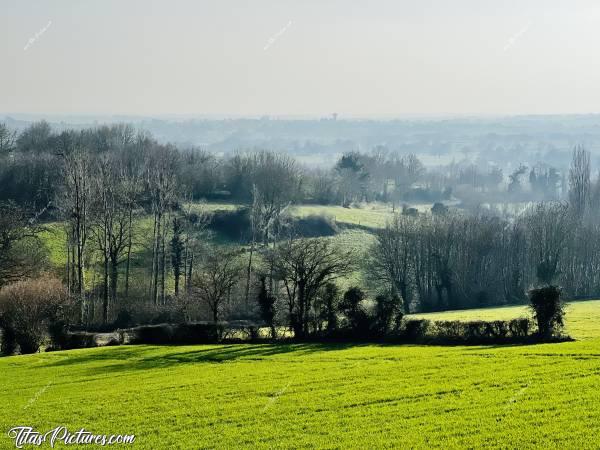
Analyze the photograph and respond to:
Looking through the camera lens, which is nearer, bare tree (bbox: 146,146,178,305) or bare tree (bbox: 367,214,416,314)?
bare tree (bbox: 146,146,178,305)

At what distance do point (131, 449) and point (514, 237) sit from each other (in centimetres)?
8100

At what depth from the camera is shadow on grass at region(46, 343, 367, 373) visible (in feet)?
145

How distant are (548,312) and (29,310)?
37327mm

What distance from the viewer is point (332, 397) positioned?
2934 cm

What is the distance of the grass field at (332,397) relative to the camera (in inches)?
902

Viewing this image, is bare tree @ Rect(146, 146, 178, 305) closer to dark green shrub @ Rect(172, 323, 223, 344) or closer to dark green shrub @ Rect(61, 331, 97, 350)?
dark green shrub @ Rect(61, 331, 97, 350)

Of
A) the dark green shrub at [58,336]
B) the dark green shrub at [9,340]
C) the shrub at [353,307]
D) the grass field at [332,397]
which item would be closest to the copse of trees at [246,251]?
the shrub at [353,307]

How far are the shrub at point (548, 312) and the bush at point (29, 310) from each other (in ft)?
117

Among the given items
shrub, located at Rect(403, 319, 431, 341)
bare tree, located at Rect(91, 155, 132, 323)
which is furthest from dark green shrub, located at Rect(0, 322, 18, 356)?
shrub, located at Rect(403, 319, 431, 341)

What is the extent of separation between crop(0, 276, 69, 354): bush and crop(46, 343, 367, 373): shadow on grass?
241 inches

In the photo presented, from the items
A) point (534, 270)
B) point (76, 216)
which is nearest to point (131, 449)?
point (76, 216)

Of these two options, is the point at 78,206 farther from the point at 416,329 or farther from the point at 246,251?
the point at 416,329

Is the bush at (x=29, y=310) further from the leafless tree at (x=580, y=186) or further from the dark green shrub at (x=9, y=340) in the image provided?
the leafless tree at (x=580, y=186)

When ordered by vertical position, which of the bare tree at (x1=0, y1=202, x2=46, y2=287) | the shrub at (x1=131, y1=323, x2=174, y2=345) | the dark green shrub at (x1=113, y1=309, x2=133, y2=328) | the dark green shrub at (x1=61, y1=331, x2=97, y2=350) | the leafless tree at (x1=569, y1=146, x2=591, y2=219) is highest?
the leafless tree at (x1=569, y1=146, x2=591, y2=219)
